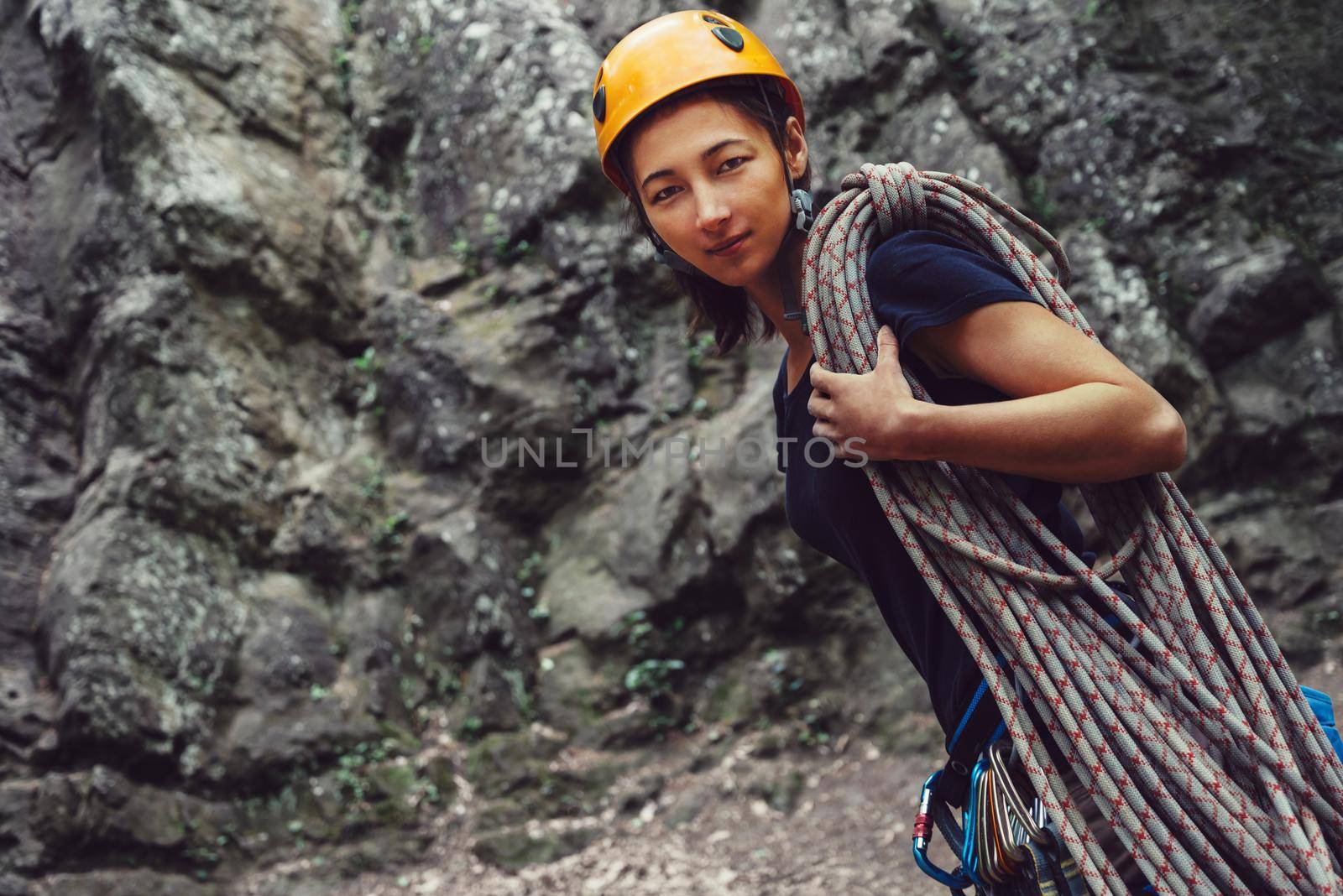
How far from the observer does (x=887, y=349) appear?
1312 mm

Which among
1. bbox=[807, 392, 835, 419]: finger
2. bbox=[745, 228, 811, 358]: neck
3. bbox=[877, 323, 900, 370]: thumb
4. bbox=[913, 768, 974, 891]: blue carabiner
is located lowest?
bbox=[913, 768, 974, 891]: blue carabiner

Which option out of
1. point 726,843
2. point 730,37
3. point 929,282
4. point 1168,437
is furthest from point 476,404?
point 1168,437

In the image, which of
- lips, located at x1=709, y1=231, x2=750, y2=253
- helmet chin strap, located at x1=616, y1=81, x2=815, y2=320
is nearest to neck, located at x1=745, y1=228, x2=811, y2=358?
helmet chin strap, located at x1=616, y1=81, x2=815, y2=320

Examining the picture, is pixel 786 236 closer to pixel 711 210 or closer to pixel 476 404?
pixel 711 210

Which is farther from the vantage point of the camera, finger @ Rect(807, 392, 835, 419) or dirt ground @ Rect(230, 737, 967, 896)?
dirt ground @ Rect(230, 737, 967, 896)

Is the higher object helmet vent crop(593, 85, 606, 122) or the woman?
helmet vent crop(593, 85, 606, 122)

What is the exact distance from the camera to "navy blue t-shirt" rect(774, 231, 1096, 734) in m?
1.29

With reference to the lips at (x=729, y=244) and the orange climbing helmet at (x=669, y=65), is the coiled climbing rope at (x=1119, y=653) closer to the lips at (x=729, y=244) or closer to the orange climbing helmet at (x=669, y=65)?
the lips at (x=729, y=244)

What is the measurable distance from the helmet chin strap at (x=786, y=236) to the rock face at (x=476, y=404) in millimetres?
3743

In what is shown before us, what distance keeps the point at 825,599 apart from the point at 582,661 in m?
1.54

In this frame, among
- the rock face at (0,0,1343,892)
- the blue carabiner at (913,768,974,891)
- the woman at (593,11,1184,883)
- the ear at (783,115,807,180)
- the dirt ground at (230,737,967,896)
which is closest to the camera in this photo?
the woman at (593,11,1184,883)

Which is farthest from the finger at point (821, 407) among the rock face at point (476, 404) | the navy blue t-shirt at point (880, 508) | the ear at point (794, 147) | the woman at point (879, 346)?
the rock face at point (476, 404)

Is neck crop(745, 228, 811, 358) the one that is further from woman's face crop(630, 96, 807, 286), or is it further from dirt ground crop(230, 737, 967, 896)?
dirt ground crop(230, 737, 967, 896)

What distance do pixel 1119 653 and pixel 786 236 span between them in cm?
89
